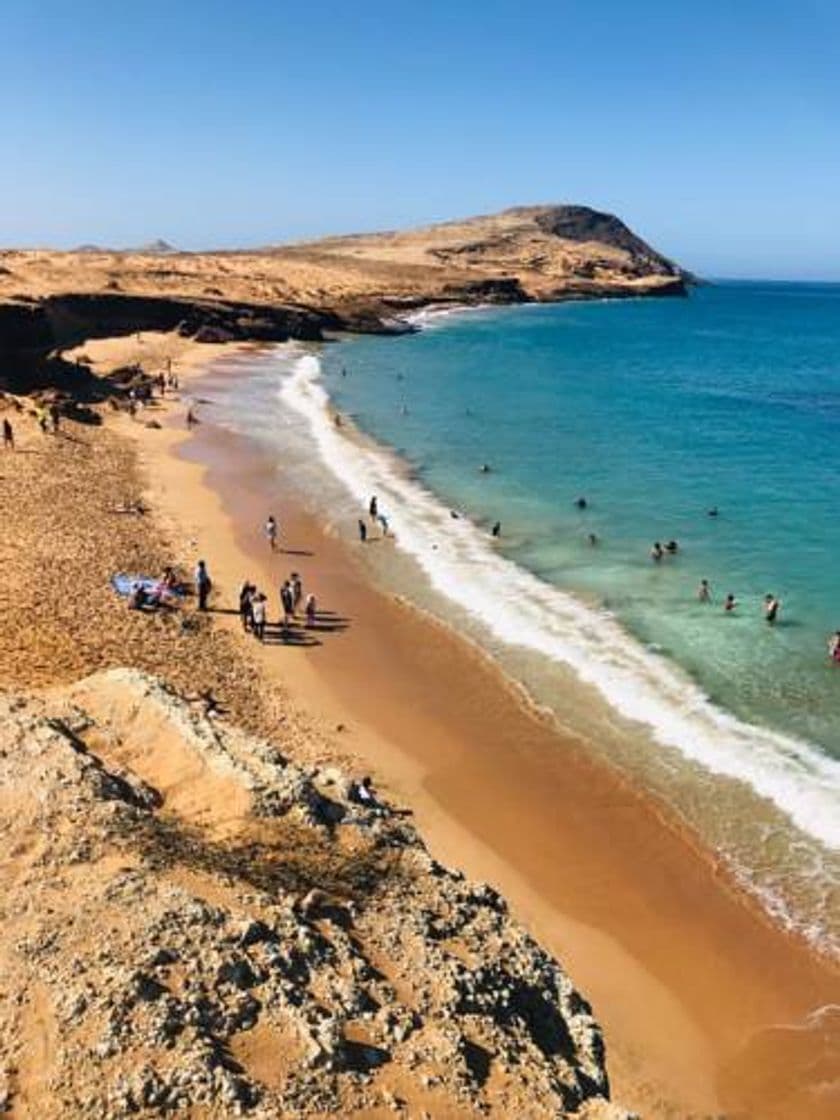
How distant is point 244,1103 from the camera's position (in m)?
8.54

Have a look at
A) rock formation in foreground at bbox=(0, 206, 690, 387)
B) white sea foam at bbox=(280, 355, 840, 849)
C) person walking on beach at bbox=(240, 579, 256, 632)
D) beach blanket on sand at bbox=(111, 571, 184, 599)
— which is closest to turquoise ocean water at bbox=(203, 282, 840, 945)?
white sea foam at bbox=(280, 355, 840, 849)

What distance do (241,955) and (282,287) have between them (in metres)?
108

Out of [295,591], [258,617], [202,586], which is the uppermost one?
[202,586]

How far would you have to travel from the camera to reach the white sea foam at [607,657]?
66.6 feet

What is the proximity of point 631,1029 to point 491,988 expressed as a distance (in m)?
3.96

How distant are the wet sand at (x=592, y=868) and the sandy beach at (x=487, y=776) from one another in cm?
4

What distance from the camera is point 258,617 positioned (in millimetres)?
26094

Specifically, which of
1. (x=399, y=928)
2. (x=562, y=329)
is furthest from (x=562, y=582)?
(x=562, y=329)

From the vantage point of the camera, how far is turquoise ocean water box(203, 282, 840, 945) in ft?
67.3

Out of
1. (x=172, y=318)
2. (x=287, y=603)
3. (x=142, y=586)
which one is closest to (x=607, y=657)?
(x=287, y=603)

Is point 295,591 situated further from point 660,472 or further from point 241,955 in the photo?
point 660,472

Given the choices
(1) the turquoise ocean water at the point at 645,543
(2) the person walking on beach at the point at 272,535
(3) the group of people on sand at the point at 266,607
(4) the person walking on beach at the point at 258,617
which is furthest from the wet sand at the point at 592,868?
(2) the person walking on beach at the point at 272,535

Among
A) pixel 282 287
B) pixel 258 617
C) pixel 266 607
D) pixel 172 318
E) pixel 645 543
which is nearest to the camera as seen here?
pixel 258 617

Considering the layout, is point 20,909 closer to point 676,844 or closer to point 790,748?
point 676,844
